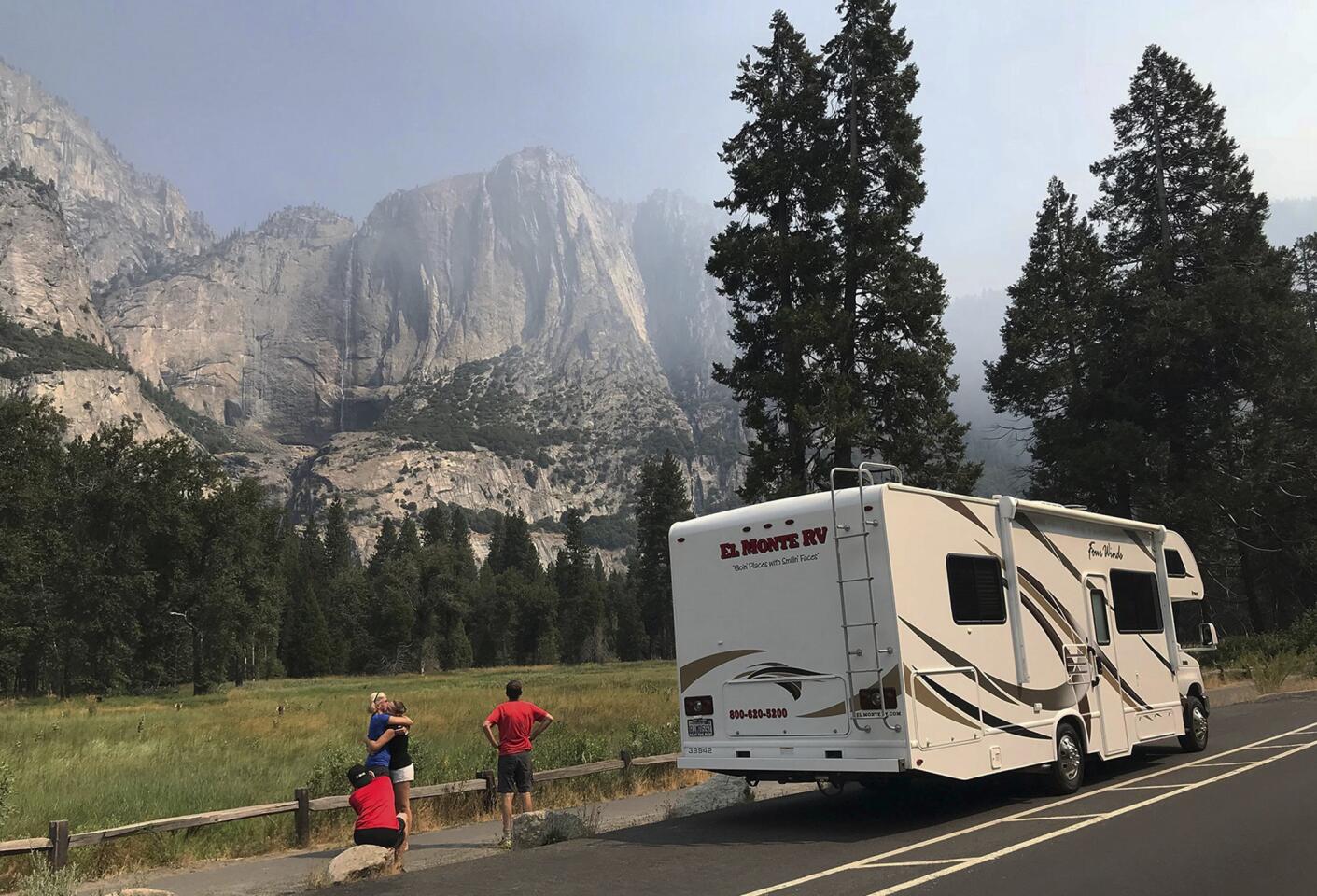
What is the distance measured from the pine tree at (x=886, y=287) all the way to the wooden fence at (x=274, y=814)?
40.0ft

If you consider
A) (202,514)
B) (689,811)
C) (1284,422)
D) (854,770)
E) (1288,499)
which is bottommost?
(689,811)

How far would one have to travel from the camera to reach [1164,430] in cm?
3616

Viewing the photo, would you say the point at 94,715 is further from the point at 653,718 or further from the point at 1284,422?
the point at 1284,422

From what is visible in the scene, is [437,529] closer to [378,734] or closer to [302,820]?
[302,820]

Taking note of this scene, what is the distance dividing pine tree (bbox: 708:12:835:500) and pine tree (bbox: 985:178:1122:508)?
557 inches

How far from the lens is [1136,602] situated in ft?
44.7

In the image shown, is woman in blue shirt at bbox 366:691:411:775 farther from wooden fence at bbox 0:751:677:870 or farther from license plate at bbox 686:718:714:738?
license plate at bbox 686:718:714:738

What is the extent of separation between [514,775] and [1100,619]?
8074mm

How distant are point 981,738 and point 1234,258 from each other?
108 ft

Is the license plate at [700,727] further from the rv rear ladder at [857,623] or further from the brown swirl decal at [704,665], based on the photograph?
the rv rear ladder at [857,623]

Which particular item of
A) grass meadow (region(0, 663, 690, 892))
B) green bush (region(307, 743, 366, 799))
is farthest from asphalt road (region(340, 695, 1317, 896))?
green bush (region(307, 743, 366, 799))

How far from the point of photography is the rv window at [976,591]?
33.6ft

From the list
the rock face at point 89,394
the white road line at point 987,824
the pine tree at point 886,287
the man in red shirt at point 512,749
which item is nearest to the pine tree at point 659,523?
the pine tree at point 886,287

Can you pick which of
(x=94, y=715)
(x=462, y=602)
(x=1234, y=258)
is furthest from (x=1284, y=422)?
(x=462, y=602)
